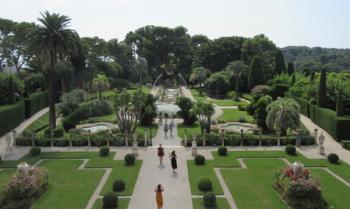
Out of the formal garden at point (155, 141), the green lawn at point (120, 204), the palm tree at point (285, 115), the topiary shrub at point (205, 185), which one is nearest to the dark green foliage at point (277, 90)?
the formal garden at point (155, 141)

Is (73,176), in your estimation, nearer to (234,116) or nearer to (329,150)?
(329,150)

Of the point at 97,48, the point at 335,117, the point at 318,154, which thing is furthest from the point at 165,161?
the point at 97,48

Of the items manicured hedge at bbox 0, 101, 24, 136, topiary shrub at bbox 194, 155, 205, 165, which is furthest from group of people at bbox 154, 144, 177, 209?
manicured hedge at bbox 0, 101, 24, 136

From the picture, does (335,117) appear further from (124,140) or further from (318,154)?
(124,140)

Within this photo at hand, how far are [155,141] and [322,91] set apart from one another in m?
21.6

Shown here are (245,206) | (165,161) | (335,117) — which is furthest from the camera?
(335,117)

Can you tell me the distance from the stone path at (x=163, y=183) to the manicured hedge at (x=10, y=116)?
17849 mm

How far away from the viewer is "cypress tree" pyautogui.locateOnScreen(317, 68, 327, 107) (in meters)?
47.7

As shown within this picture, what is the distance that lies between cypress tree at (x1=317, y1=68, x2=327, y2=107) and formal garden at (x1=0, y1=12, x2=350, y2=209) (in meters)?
0.12

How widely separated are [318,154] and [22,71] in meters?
66.4

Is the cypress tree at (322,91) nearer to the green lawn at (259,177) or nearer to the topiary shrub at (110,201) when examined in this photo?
the green lawn at (259,177)

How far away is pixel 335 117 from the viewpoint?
135 feet

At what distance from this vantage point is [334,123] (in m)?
41.0

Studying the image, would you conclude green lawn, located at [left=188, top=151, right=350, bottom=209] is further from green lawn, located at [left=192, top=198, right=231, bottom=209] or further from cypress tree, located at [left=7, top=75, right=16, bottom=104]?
cypress tree, located at [left=7, top=75, right=16, bottom=104]
